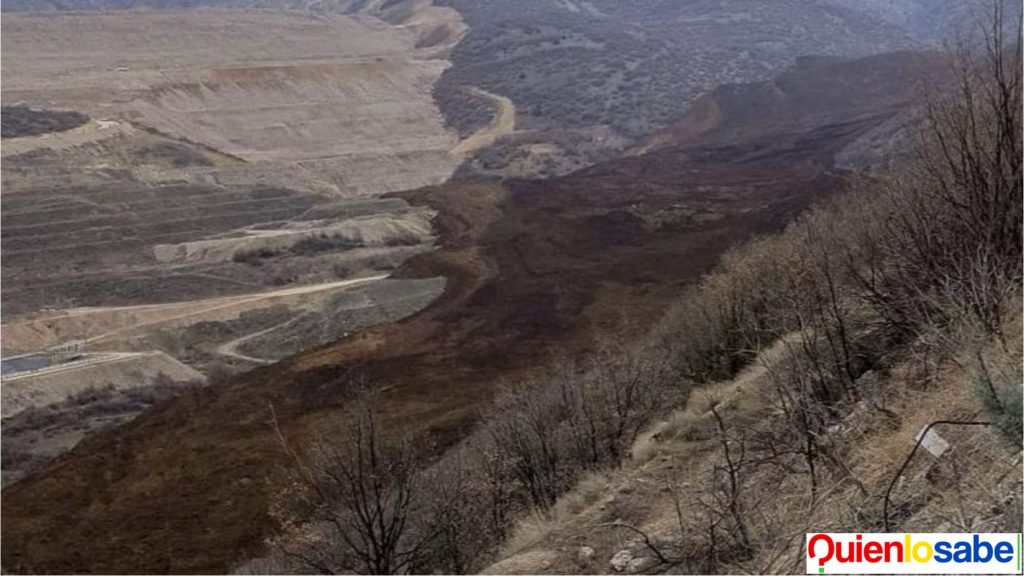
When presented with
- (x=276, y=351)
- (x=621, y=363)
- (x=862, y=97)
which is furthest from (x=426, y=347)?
(x=862, y=97)

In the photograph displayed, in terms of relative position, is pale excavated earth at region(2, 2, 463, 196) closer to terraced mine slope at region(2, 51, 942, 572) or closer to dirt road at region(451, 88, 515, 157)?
dirt road at region(451, 88, 515, 157)

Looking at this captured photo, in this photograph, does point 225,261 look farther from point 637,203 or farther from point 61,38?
point 61,38

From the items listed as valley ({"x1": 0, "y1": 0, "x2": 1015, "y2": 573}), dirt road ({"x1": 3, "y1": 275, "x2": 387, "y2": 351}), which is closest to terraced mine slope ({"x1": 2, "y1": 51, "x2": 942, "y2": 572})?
valley ({"x1": 0, "y1": 0, "x2": 1015, "y2": 573})

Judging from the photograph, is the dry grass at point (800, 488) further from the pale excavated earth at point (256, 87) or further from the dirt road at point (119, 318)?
the pale excavated earth at point (256, 87)

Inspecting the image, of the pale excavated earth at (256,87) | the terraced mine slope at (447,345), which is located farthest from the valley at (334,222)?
the pale excavated earth at (256,87)

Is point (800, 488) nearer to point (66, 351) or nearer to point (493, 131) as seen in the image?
point (66, 351)

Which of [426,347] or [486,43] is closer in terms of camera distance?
[426,347]

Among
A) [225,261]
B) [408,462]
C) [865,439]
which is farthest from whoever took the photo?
[225,261]
